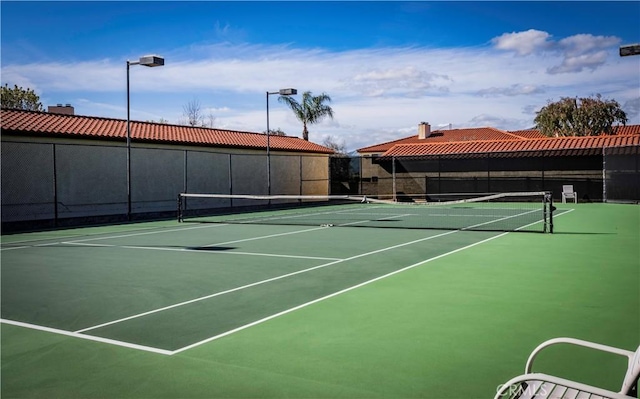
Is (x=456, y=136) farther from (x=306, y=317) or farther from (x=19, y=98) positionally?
(x=306, y=317)


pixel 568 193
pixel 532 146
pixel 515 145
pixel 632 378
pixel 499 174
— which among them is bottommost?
pixel 632 378

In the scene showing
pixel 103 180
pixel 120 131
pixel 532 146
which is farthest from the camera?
pixel 532 146

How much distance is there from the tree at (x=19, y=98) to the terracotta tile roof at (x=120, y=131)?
75.7 feet

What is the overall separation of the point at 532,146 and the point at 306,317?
27758mm

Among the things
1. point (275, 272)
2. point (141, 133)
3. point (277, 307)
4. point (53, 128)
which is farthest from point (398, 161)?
point (277, 307)

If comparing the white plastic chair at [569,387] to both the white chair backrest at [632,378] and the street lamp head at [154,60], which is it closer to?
the white chair backrest at [632,378]

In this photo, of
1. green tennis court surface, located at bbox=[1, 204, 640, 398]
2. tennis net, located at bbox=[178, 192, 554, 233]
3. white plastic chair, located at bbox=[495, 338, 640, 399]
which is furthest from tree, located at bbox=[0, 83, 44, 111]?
white plastic chair, located at bbox=[495, 338, 640, 399]

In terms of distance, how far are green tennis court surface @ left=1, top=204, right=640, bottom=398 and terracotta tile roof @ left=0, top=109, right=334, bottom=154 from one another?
32.3ft

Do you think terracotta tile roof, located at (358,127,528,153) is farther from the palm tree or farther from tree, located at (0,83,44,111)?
tree, located at (0,83,44,111)

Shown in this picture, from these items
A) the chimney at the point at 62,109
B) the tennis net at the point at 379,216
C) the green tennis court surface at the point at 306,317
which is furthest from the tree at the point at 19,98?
the green tennis court surface at the point at 306,317

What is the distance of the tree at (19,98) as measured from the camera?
4566cm

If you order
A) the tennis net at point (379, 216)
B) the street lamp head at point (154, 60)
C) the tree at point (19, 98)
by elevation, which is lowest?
the tennis net at point (379, 216)

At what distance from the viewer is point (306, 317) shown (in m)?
6.19

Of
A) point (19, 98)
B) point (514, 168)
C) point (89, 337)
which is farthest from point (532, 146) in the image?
point (19, 98)
